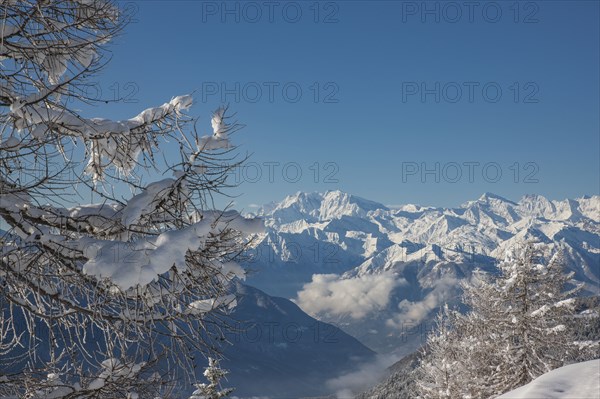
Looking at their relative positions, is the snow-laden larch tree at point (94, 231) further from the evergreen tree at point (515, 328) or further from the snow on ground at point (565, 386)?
the evergreen tree at point (515, 328)

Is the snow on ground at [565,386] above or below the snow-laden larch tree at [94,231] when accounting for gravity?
below

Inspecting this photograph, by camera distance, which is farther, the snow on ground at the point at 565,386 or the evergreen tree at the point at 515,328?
the evergreen tree at the point at 515,328

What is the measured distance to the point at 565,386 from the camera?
3527 mm

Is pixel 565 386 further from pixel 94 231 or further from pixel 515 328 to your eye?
pixel 515 328

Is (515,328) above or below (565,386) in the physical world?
above

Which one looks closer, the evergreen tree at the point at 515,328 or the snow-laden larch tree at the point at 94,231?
the snow-laden larch tree at the point at 94,231

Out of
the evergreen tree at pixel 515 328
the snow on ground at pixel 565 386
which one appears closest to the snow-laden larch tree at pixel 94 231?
the snow on ground at pixel 565 386

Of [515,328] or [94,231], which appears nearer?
[94,231]

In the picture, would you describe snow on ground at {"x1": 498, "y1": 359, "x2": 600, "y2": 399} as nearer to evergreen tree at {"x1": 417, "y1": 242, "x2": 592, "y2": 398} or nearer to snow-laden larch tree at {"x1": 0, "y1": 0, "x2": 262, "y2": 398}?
snow-laden larch tree at {"x1": 0, "y1": 0, "x2": 262, "y2": 398}

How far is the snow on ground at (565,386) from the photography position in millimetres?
3340

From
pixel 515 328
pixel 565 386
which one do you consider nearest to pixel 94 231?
pixel 565 386

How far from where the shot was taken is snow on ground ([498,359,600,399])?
3340 millimetres

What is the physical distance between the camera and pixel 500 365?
1490 cm

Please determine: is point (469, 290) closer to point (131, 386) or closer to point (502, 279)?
point (502, 279)
